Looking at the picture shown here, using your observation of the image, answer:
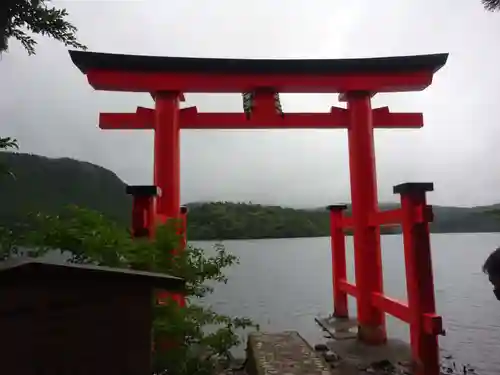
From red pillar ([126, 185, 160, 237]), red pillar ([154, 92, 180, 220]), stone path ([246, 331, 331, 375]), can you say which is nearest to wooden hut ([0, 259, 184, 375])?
red pillar ([126, 185, 160, 237])

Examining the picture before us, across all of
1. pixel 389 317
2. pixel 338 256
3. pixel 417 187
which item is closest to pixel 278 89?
pixel 417 187

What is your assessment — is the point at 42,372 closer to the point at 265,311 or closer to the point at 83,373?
the point at 83,373

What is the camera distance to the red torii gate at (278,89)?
585cm

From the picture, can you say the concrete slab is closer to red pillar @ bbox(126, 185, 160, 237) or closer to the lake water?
the lake water

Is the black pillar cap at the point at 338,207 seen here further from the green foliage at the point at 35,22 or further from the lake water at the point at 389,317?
the green foliage at the point at 35,22

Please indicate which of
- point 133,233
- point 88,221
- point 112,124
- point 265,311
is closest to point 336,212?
point 265,311

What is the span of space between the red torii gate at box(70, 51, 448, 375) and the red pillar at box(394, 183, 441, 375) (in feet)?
4.42

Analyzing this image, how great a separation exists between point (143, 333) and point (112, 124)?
5.26 m

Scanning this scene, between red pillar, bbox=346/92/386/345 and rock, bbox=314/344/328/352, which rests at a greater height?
red pillar, bbox=346/92/386/345

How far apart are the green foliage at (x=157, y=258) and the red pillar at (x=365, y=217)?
9.98 ft

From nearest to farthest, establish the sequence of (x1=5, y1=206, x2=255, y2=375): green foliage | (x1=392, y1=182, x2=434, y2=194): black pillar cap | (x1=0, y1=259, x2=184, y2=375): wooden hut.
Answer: (x1=0, y1=259, x2=184, y2=375): wooden hut
(x1=5, y1=206, x2=255, y2=375): green foliage
(x1=392, y1=182, x2=434, y2=194): black pillar cap

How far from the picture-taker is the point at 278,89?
6.26 metres

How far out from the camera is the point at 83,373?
70.2 inches

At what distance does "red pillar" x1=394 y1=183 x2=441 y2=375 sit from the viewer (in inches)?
175
